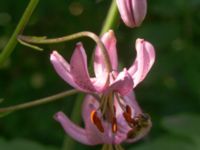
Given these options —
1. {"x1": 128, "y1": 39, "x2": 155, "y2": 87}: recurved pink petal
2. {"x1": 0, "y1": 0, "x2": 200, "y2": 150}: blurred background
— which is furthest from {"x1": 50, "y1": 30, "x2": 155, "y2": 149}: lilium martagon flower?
{"x1": 0, "y1": 0, "x2": 200, "y2": 150}: blurred background

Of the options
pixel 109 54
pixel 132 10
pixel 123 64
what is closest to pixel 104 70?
pixel 109 54

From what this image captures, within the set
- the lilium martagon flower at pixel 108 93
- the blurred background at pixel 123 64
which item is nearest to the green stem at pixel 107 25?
the lilium martagon flower at pixel 108 93

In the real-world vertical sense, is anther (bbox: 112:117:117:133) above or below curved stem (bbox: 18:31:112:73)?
below

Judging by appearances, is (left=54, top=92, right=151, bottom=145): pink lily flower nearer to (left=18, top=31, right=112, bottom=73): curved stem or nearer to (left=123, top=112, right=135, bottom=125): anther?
(left=123, top=112, right=135, bottom=125): anther

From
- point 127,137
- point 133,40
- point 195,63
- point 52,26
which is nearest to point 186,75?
point 195,63

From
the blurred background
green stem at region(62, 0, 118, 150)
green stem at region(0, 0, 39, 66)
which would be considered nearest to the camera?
green stem at region(0, 0, 39, 66)

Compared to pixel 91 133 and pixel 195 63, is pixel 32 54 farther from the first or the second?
pixel 91 133

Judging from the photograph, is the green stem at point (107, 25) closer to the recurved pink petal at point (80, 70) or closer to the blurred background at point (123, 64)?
the recurved pink petal at point (80, 70)

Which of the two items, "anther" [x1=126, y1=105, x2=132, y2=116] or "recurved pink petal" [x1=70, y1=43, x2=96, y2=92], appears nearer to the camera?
"recurved pink petal" [x1=70, y1=43, x2=96, y2=92]
